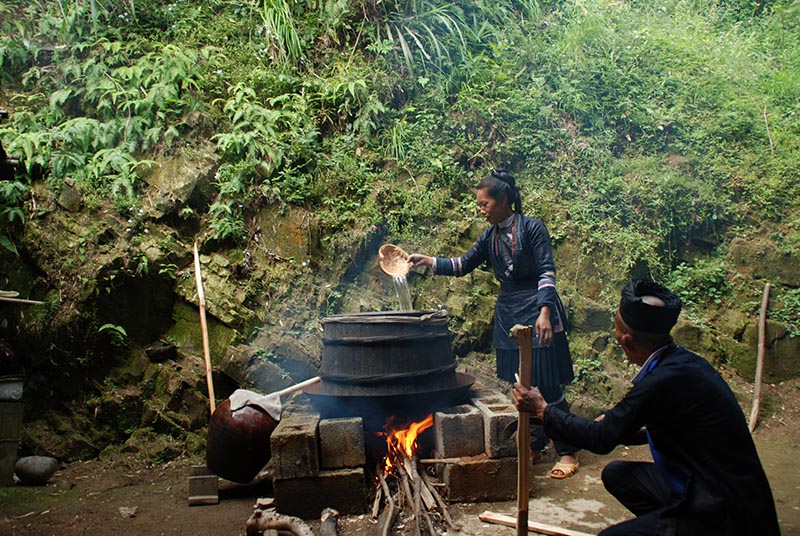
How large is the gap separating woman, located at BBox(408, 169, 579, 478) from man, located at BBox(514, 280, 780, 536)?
1.99 m

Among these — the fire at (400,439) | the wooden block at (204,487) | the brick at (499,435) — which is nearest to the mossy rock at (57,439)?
the wooden block at (204,487)

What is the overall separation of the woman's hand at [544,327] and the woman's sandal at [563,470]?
113 cm

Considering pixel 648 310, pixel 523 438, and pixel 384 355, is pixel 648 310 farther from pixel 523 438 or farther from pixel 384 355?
pixel 384 355

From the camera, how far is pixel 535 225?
5.04 metres

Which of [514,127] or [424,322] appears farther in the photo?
[514,127]

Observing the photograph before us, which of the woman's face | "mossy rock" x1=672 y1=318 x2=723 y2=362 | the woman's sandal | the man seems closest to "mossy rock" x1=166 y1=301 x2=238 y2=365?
the woman's face

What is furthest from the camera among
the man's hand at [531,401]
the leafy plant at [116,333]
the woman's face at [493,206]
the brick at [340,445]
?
the leafy plant at [116,333]

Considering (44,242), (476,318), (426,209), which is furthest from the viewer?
(426,209)

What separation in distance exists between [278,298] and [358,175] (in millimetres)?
1973

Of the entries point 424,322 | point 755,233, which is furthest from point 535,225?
point 755,233

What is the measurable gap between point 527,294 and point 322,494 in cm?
241

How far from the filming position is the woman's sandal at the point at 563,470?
16.2ft

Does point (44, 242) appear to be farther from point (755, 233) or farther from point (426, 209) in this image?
point (755, 233)

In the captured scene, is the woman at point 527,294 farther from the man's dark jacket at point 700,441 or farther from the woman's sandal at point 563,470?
the man's dark jacket at point 700,441
